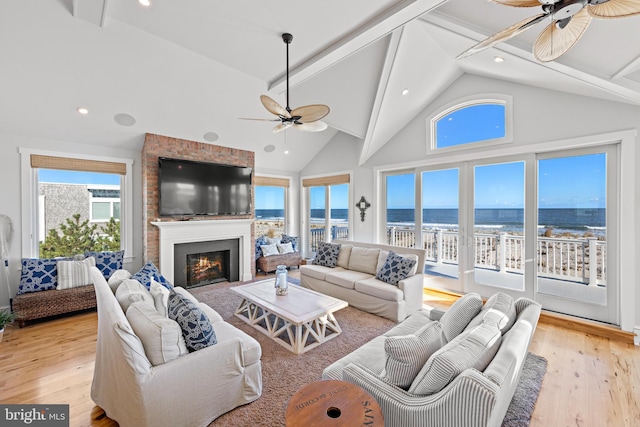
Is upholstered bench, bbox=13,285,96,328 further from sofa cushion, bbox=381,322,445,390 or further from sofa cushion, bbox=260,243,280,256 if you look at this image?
sofa cushion, bbox=381,322,445,390

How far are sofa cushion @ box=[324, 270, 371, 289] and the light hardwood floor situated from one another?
7.01 feet

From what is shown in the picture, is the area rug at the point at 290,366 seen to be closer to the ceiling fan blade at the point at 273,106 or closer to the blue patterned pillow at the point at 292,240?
the ceiling fan blade at the point at 273,106

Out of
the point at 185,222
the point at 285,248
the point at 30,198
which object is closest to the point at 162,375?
the point at 185,222

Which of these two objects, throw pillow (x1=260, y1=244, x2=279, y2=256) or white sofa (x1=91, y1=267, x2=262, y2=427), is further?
throw pillow (x1=260, y1=244, x2=279, y2=256)

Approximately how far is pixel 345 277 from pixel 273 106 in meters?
2.63

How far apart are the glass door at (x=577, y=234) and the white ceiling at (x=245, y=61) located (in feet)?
2.82

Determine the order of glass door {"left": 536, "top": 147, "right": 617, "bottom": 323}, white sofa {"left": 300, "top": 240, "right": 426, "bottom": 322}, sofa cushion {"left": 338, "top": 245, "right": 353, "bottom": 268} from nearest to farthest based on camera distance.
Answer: glass door {"left": 536, "top": 147, "right": 617, "bottom": 323}, white sofa {"left": 300, "top": 240, "right": 426, "bottom": 322}, sofa cushion {"left": 338, "top": 245, "right": 353, "bottom": 268}

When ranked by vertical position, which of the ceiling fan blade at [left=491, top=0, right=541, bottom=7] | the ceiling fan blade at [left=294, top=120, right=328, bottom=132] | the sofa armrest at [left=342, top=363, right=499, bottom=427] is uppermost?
the ceiling fan blade at [left=491, top=0, right=541, bottom=7]

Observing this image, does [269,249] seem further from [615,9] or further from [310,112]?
[615,9]

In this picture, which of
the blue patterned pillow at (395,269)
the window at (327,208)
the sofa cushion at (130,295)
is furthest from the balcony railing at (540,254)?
the sofa cushion at (130,295)

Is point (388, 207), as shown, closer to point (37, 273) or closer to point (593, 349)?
point (593, 349)

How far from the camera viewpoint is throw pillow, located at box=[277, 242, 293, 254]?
6.21 m

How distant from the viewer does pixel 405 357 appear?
1438 mm

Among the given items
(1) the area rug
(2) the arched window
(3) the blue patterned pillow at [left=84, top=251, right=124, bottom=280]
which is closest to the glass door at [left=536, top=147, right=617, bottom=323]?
(2) the arched window
